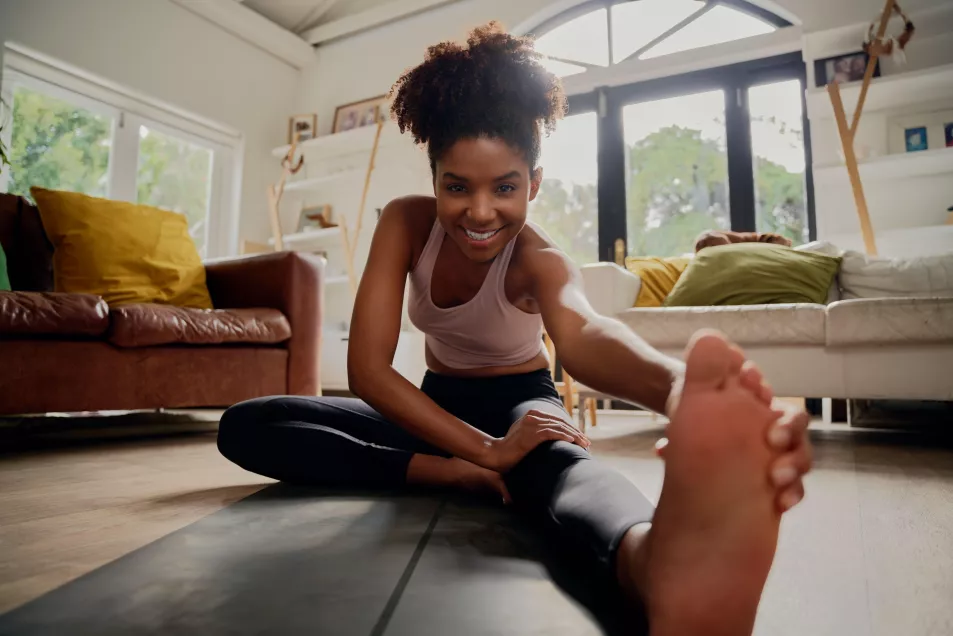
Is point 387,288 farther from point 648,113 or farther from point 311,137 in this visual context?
point 311,137

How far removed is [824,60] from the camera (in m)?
3.18

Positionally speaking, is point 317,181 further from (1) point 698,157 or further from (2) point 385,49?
(1) point 698,157

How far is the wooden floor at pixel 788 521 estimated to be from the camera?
1.90 feet

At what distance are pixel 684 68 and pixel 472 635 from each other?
3.87m

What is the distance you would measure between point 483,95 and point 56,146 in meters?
3.80

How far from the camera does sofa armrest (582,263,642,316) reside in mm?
2221

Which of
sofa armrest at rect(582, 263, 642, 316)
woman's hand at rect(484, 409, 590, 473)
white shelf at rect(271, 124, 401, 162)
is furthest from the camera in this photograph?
white shelf at rect(271, 124, 401, 162)

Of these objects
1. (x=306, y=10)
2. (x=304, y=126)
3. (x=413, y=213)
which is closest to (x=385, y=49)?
(x=306, y=10)

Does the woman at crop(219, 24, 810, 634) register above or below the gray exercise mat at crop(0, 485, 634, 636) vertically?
above

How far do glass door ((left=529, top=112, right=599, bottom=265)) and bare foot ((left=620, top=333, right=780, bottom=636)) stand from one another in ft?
11.8

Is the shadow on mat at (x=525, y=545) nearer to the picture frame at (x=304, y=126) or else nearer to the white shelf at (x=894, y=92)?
the white shelf at (x=894, y=92)

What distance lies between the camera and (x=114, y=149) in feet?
12.6

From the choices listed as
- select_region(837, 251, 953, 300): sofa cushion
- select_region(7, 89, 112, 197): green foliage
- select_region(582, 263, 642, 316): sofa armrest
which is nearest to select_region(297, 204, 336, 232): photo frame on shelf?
select_region(7, 89, 112, 197): green foliage

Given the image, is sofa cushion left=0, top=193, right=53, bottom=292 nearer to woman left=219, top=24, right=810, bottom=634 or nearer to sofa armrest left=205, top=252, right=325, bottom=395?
sofa armrest left=205, top=252, right=325, bottom=395
